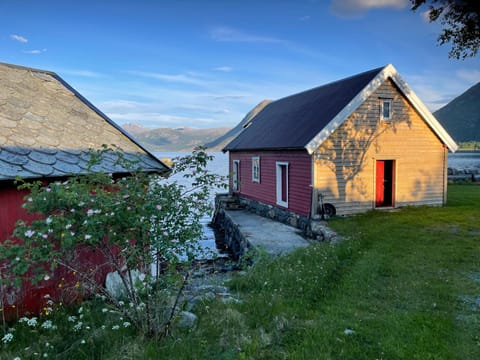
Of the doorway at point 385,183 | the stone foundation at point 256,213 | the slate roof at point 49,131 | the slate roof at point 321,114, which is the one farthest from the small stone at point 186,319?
the doorway at point 385,183

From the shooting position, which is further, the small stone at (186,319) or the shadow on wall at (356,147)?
the shadow on wall at (356,147)

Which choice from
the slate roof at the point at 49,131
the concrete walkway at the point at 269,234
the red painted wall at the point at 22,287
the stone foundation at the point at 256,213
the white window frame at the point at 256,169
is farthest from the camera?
the white window frame at the point at 256,169

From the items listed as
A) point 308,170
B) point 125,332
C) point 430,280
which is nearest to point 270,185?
point 308,170

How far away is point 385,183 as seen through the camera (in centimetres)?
1667

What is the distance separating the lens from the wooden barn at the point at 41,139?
17.1 ft

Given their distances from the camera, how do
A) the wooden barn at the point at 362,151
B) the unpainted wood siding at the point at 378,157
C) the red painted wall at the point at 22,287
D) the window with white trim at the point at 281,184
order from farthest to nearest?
the window with white trim at the point at 281,184
the unpainted wood siding at the point at 378,157
the wooden barn at the point at 362,151
the red painted wall at the point at 22,287

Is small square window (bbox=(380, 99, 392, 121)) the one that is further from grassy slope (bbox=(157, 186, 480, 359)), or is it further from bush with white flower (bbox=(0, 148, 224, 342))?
bush with white flower (bbox=(0, 148, 224, 342))

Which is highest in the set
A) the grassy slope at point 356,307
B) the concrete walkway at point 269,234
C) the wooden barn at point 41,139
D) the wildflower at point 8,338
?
the wooden barn at point 41,139

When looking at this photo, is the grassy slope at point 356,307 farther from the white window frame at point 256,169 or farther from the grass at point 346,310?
the white window frame at point 256,169

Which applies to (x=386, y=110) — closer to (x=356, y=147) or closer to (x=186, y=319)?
(x=356, y=147)

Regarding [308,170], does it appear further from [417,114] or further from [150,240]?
[150,240]

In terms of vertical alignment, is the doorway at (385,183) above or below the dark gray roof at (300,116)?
below

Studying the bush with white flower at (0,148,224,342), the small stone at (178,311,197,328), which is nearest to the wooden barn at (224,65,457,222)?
the small stone at (178,311,197,328)

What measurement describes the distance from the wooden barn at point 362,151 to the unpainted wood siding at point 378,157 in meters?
0.04
